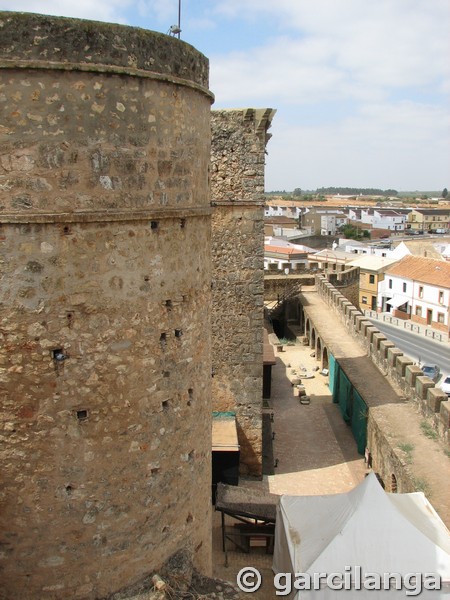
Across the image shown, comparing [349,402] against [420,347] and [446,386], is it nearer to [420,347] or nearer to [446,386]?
[446,386]

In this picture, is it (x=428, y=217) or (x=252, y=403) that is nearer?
(x=252, y=403)

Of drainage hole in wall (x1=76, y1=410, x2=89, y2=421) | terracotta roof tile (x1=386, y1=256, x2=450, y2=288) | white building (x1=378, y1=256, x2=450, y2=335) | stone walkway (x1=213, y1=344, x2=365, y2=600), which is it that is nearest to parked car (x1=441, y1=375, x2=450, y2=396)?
stone walkway (x1=213, y1=344, x2=365, y2=600)

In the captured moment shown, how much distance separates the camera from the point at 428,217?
97.2 meters

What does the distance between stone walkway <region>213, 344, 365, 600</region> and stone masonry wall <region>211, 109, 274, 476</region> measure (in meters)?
0.94

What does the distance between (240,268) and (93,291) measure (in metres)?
7.57

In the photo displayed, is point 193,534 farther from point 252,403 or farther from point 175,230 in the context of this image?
point 252,403

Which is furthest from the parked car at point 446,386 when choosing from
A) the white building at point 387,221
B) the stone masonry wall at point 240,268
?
the white building at point 387,221

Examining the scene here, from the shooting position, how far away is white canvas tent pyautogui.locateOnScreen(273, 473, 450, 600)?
727 cm

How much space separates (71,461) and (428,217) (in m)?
100

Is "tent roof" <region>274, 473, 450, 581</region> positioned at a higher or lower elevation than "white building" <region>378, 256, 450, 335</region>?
higher

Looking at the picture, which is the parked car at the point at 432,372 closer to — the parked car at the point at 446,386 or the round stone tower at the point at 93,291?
the parked car at the point at 446,386

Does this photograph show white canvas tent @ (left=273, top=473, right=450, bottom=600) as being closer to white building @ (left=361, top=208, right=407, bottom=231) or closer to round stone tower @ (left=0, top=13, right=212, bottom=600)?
round stone tower @ (left=0, top=13, right=212, bottom=600)

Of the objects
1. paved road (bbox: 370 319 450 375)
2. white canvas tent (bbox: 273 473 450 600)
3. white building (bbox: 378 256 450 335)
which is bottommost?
paved road (bbox: 370 319 450 375)

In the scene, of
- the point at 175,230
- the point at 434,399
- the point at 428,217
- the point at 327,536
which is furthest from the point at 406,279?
the point at 428,217
